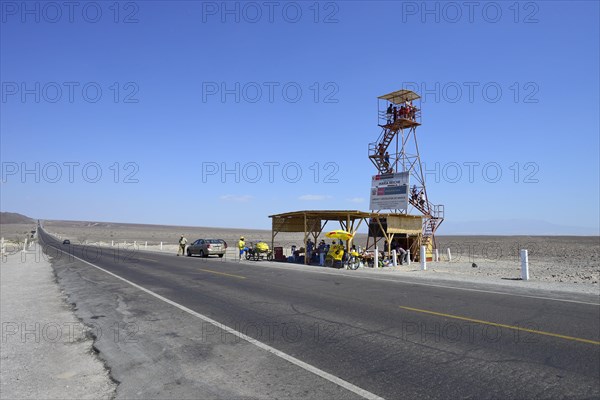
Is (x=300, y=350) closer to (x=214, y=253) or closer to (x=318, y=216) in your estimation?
(x=318, y=216)

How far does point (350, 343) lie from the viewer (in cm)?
683

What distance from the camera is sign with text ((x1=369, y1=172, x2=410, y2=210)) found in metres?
30.6

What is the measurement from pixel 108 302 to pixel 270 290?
471 centimetres

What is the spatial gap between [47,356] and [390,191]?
27304 mm

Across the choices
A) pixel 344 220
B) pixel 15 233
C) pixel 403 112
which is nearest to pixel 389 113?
pixel 403 112

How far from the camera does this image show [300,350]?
656 centimetres

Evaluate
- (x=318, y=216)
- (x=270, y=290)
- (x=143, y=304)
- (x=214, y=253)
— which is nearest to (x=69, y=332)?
(x=143, y=304)

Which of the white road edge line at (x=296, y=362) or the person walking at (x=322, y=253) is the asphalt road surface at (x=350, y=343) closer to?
the white road edge line at (x=296, y=362)

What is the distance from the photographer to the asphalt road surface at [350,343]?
5020mm

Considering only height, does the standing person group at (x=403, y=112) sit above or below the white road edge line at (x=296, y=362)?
above

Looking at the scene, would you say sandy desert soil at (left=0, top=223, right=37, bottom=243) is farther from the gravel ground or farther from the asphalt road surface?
the asphalt road surface

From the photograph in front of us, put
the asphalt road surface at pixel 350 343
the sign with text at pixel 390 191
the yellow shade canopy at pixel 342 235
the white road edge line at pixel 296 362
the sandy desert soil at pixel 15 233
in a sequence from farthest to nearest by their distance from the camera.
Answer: the sandy desert soil at pixel 15 233 → the sign with text at pixel 390 191 → the yellow shade canopy at pixel 342 235 → the asphalt road surface at pixel 350 343 → the white road edge line at pixel 296 362

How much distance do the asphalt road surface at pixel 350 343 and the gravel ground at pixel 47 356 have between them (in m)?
0.29

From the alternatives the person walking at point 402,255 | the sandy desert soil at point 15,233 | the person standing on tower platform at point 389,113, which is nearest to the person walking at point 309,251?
the person walking at point 402,255
